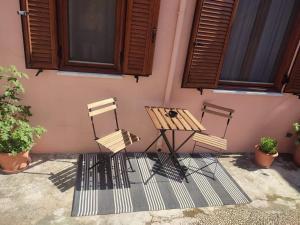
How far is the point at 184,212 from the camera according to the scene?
407 cm

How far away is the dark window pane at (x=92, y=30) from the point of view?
422 centimetres

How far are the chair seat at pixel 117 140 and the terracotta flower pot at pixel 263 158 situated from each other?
8.66ft

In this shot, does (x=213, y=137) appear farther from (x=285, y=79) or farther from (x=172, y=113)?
(x=285, y=79)

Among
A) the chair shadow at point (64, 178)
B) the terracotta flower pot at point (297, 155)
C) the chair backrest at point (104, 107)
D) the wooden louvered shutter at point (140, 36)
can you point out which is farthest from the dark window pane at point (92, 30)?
the terracotta flower pot at point (297, 155)

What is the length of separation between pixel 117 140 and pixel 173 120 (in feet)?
3.19

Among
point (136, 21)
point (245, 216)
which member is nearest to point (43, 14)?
point (136, 21)

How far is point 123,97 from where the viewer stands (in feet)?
15.8

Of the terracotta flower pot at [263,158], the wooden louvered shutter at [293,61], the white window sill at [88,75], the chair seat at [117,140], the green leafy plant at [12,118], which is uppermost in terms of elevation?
the wooden louvered shutter at [293,61]

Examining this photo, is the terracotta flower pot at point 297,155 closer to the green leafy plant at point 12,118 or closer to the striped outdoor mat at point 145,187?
the striped outdoor mat at point 145,187

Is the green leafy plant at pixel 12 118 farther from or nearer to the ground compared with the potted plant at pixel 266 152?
farther from the ground

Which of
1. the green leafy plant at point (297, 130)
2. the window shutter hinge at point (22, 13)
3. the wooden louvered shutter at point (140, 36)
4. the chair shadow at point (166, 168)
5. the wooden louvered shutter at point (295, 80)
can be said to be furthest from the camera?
the green leafy plant at point (297, 130)

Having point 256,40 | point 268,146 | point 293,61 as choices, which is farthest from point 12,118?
point 293,61

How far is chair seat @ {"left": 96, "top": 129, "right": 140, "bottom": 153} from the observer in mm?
4230

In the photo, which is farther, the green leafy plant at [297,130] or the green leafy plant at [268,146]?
the green leafy plant at [297,130]
